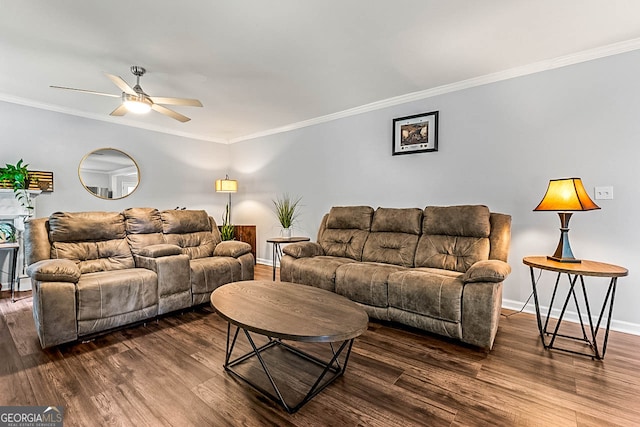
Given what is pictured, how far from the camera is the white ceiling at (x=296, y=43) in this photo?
2.11 m

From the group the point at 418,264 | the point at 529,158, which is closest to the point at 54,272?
the point at 418,264

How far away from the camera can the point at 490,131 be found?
127 inches

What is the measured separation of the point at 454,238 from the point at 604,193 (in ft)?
4.29

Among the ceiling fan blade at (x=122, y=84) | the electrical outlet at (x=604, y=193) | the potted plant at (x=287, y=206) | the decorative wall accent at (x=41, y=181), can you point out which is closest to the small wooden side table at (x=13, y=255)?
the decorative wall accent at (x=41, y=181)

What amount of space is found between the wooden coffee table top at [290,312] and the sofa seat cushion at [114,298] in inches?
39.2

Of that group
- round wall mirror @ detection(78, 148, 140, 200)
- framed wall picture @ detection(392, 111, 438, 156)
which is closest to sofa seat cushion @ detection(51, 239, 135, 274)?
round wall mirror @ detection(78, 148, 140, 200)

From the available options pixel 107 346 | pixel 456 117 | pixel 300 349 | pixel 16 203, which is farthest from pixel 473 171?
pixel 16 203

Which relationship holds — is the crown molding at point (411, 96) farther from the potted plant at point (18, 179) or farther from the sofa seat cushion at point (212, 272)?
the sofa seat cushion at point (212, 272)

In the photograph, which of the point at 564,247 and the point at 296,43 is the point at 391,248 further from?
the point at 296,43

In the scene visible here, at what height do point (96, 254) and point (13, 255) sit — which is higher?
point (96, 254)

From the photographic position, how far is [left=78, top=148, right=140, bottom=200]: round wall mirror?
447 cm

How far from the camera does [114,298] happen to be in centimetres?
254

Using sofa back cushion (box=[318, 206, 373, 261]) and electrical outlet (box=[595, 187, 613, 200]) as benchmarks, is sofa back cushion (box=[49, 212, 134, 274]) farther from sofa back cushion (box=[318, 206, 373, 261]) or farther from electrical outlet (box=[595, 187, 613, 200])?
electrical outlet (box=[595, 187, 613, 200])

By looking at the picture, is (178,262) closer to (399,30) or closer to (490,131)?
(399,30)
